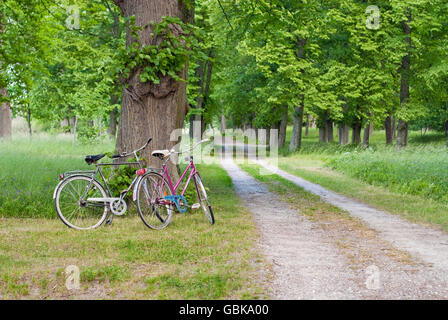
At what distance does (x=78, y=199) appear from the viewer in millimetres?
7020

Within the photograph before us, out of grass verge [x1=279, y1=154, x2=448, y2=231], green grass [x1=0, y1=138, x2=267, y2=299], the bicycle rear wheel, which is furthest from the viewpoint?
grass verge [x1=279, y1=154, x2=448, y2=231]

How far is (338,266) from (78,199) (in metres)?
4.21

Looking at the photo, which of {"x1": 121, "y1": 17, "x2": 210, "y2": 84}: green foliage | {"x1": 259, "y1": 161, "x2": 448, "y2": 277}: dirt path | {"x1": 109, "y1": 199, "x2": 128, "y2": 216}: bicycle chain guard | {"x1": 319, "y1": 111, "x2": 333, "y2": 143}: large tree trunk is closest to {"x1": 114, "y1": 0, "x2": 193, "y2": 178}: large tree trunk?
{"x1": 121, "y1": 17, "x2": 210, "y2": 84}: green foliage

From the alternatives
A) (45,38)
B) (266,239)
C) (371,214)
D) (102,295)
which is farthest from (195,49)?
(45,38)

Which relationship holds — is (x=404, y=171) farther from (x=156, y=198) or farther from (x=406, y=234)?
(x=156, y=198)

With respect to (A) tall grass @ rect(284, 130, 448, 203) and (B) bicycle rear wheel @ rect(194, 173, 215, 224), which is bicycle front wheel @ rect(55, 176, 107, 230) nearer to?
(B) bicycle rear wheel @ rect(194, 173, 215, 224)

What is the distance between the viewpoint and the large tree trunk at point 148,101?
804cm

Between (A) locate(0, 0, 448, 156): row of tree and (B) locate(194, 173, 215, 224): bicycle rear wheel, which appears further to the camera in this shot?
(A) locate(0, 0, 448, 156): row of tree

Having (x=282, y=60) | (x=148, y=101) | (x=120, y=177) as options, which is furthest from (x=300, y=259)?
(x=282, y=60)

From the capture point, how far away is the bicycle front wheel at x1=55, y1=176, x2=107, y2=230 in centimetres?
686

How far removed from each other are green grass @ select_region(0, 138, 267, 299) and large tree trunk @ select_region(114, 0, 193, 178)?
57.5 inches

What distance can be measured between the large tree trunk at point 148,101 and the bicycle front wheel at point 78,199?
1414 mm

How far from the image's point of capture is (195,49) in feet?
27.7
